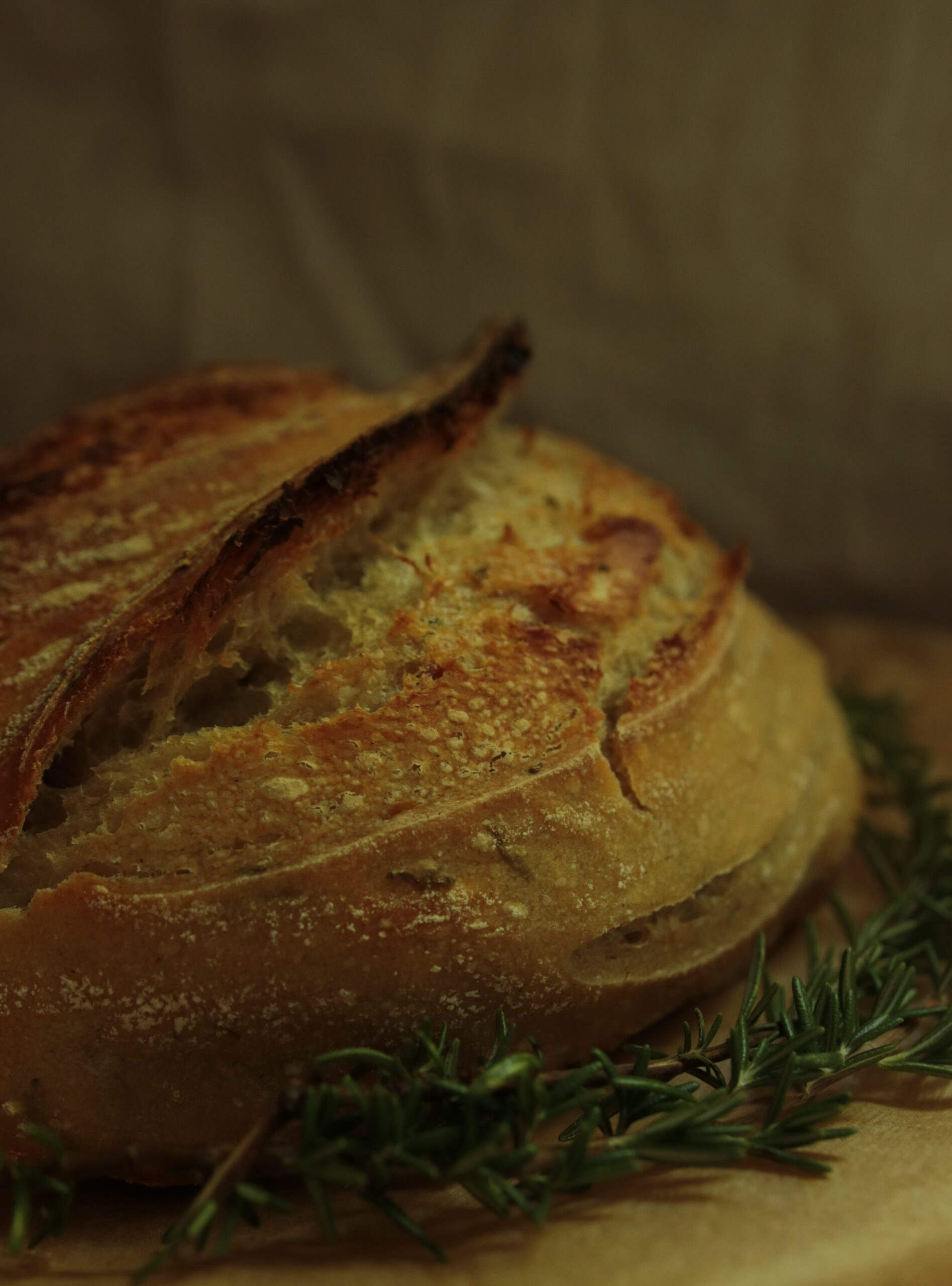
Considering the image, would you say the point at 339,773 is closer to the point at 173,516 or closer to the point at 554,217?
the point at 173,516

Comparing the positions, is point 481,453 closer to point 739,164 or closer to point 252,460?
point 252,460

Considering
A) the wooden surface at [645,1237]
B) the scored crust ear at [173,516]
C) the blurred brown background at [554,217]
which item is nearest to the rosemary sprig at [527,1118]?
the wooden surface at [645,1237]

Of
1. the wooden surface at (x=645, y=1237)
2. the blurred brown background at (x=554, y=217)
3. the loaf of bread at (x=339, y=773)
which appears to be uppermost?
the blurred brown background at (x=554, y=217)

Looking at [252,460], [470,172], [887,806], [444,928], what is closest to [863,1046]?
[444,928]

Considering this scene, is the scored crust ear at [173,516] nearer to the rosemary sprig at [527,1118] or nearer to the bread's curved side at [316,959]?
the bread's curved side at [316,959]

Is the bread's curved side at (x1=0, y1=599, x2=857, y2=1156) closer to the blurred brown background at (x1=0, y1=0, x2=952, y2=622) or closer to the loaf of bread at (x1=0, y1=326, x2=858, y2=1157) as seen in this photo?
the loaf of bread at (x1=0, y1=326, x2=858, y2=1157)
